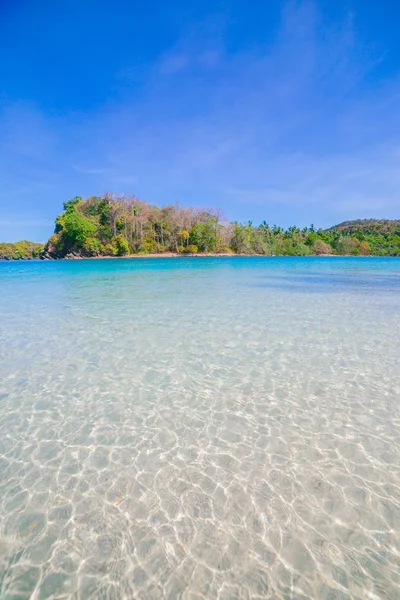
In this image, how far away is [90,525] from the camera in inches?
94.1

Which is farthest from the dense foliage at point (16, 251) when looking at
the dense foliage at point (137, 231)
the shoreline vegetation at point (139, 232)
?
the dense foliage at point (137, 231)

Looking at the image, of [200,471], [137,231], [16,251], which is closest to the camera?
[200,471]

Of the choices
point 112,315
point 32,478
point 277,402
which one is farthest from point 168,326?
point 32,478

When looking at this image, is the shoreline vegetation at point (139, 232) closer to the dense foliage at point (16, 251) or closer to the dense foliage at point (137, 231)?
the dense foliage at point (137, 231)

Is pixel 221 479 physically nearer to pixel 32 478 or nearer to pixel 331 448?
pixel 331 448

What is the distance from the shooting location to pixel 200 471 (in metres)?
2.96

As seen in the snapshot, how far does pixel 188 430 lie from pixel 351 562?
6.44ft

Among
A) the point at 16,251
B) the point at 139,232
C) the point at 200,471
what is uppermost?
the point at 139,232

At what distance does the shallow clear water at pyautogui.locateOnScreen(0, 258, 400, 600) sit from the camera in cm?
205

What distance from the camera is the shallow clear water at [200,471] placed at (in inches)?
80.6

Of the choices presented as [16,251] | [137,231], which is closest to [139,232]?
[137,231]

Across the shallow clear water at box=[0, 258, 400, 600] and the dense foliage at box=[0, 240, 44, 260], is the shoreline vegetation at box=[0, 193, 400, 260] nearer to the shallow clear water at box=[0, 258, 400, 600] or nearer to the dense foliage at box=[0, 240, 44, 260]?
the dense foliage at box=[0, 240, 44, 260]

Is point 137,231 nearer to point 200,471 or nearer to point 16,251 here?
point 16,251

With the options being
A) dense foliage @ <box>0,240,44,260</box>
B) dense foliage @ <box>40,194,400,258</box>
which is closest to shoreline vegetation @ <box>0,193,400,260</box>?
dense foliage @ <box>40,194,400,258</box>
